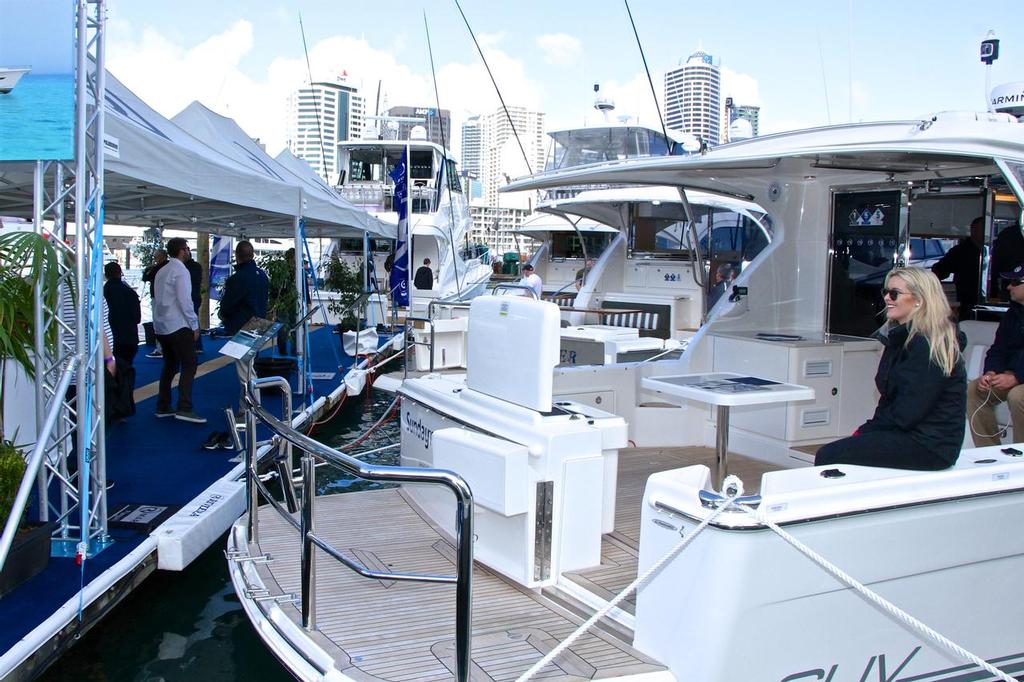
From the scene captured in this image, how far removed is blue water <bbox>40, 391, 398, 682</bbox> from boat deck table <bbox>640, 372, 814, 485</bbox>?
2308mm

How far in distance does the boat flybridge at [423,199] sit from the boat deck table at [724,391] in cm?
1375

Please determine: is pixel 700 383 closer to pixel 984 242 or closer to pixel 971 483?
pixel 971 483

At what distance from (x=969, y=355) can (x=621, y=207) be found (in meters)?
8.77

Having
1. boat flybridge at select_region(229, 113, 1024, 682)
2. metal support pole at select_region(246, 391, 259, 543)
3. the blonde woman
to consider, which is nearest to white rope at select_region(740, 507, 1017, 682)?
boat flybridge at select_region(229, 113, 1024, 682)

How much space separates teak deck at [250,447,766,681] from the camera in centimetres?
285

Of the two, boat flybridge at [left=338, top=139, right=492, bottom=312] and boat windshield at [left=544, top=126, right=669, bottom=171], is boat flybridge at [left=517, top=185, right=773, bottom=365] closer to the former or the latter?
boat windshield at [left=544, top=126, right=669, bottom=171]

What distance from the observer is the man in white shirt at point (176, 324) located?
717cm

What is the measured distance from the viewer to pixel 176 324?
7.23m

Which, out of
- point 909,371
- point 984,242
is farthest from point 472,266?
point 909,371

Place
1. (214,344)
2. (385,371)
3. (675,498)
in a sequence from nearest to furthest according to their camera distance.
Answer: (675,498), (385,371), (214,344)

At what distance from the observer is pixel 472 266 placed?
22.6 m

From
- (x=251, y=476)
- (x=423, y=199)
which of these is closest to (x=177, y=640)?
(x=251, y=476)

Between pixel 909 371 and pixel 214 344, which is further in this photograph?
pixel 214 344

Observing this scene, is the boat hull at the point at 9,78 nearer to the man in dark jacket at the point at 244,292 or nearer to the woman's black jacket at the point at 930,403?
the woman's black jacket at the point at 930,403
